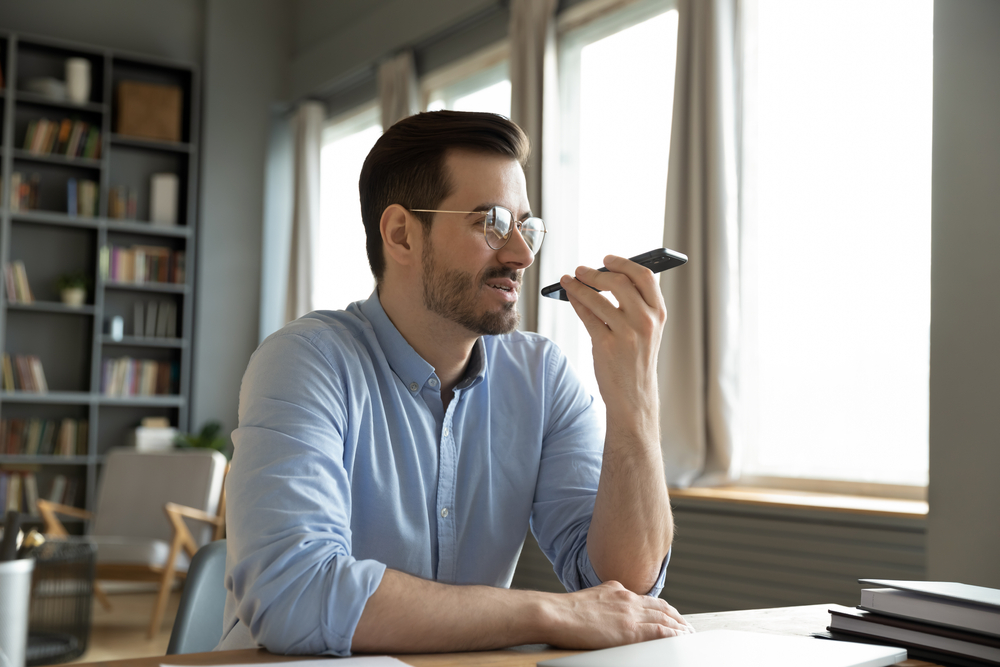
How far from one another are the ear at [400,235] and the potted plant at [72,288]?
477 cm

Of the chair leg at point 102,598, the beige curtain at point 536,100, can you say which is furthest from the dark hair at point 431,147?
the chair leg at point 102,598

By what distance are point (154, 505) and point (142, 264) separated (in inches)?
77.8

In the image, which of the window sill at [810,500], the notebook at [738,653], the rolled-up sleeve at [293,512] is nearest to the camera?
the notebook at [738,653]

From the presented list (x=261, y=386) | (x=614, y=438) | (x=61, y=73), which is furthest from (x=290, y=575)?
(x=61, y=73)

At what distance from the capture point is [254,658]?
907 millimetres

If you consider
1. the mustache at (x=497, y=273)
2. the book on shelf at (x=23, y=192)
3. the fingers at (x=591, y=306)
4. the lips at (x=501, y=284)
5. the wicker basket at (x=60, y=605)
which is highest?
the book on shelf at (x=23, y=192)

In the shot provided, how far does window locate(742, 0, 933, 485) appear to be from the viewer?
2.82 metres

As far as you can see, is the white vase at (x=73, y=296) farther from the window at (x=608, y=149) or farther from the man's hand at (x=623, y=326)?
the man's hand at (x=623, y=326)

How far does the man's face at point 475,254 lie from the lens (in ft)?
4.62

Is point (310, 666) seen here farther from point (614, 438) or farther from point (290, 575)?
point (614, 438)

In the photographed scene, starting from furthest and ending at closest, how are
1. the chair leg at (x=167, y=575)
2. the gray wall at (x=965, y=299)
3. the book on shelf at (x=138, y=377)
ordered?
the book on shelf at (x=138, y=377) → the chair leg at (x=167, y=575) → the gray wall at (x=965, y=299)

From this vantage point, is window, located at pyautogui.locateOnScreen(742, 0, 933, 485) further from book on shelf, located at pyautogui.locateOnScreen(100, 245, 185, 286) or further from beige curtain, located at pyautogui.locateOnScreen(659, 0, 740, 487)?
book on shelf, located at pyautogui.locateOnScreen(100, 245, 185, 286)

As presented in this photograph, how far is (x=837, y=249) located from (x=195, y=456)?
11.1 ft

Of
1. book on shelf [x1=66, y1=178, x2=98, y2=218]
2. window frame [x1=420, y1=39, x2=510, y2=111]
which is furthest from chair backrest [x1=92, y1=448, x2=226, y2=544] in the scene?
window frame [x1=420, y1=39, x2=510, y2=111]
